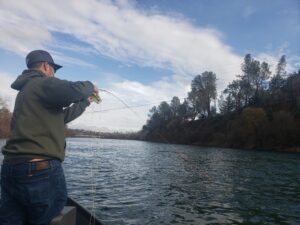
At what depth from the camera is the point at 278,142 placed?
67.8 metres

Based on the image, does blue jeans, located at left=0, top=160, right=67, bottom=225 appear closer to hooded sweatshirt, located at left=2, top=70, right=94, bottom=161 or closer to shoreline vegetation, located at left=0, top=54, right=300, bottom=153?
hooded sweatshirt, located at left=2, top=70, right=94, bottom=161

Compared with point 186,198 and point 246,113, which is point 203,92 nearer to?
point 246,113

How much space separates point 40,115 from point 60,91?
1.17ft

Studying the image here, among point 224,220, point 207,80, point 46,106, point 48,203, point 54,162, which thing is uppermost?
point 207,80

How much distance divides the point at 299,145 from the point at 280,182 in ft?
166

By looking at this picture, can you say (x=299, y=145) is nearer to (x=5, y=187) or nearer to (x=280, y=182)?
(x=280, y=182)

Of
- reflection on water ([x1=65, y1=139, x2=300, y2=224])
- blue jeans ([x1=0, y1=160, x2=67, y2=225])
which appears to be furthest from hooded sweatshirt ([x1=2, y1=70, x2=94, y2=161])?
reflection on water ([x1=65, y1=139, x2=300, y2=224])

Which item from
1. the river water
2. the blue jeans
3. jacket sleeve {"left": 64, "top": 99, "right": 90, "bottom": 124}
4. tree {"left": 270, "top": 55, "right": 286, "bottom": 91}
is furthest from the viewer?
tree {"left": 270, "top": 55, "right": 286, "bottom": 91}

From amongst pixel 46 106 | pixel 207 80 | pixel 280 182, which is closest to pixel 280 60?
pixel 207 80

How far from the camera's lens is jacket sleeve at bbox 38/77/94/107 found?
10.8 feet

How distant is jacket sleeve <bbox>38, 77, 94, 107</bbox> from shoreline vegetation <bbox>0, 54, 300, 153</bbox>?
2430 inches

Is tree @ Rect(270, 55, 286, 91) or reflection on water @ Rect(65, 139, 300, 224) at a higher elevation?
tree @ Rect(270, 55, 286, 91)

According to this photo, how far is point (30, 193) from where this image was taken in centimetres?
328

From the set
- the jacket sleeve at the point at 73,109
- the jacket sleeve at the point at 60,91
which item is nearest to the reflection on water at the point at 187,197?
the jacket sleeve at the point at 73,109
